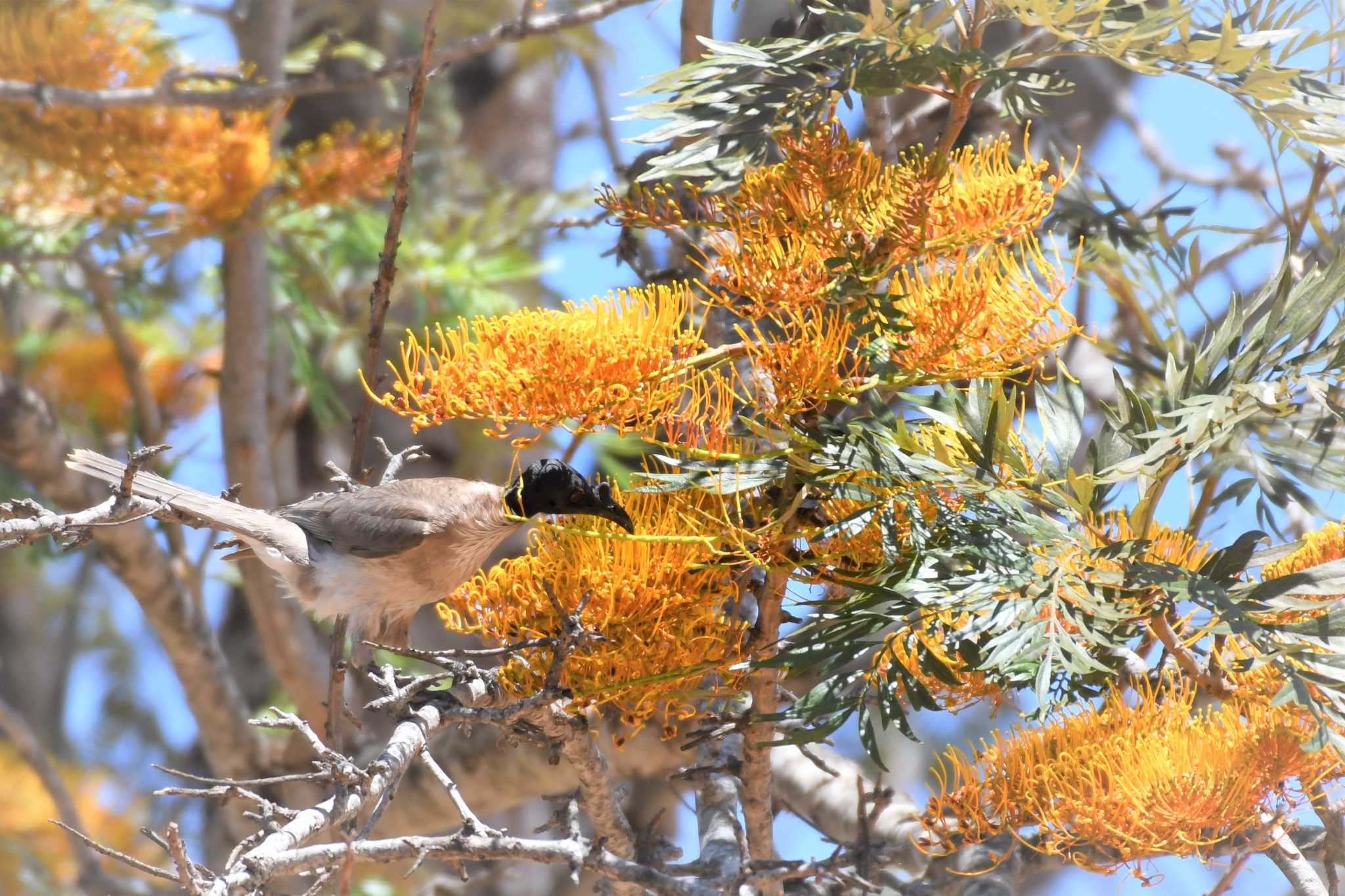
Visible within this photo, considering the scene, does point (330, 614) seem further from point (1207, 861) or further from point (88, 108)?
point (1207, 861)

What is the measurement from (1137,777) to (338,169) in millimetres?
2592

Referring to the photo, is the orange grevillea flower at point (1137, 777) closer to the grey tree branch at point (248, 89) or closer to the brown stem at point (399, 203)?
the brown stem at point (399, 203)

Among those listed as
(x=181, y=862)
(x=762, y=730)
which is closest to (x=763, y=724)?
(x=762, y=730)

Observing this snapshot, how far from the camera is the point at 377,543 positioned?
2.44 m

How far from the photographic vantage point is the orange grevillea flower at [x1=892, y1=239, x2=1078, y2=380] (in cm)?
142

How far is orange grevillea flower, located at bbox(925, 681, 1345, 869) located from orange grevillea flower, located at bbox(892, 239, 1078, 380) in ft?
1.58

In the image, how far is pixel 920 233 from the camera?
1.45 m

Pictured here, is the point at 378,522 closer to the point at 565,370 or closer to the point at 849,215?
the point at 565,370

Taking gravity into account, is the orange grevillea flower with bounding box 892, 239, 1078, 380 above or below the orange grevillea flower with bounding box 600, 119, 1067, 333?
below

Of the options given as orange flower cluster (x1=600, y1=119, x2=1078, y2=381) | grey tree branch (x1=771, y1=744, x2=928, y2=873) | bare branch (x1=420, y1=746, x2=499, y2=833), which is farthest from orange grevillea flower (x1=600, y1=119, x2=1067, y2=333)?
grey tree branch (x1=771, y1=744, x2=928, y2=873)

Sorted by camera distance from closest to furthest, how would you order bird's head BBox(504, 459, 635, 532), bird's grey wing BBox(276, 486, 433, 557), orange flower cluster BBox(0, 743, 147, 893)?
bird's head BBox(504, 459, 635, 532), bird's grey wing BBox(276, 486, 433, 557), orange flower cluster BBox(0, 743, 147, 893)

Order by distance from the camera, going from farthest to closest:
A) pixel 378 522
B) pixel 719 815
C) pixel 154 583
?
pixel 154 583 < pixel 378 522 < pixel 719 815

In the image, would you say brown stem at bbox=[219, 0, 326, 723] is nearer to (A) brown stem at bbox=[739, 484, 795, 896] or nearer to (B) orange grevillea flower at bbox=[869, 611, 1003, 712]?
(A) brown stem at bbox=[739, 484, 795, 896]

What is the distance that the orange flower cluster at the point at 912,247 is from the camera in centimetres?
143
